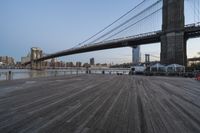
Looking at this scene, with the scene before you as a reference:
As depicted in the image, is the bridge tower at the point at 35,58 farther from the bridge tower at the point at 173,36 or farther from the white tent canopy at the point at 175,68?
the white tent canopy at the point at 175,68

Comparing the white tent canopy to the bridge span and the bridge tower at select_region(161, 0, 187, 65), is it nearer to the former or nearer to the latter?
the bridge tower at select_region(161, 0, 187, 65)

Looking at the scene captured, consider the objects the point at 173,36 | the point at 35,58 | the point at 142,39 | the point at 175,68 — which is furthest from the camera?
the point at 35,58

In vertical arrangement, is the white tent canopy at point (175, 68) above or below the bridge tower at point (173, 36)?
below

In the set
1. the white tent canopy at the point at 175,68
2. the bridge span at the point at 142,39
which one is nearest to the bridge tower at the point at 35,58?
the bridge span at the point at 142,39

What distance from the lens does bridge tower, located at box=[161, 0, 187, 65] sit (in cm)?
4081

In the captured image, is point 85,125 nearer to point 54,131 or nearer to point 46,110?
point 54,131

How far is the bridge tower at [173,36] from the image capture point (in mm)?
40812

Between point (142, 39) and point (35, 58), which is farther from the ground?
point (142, 39)

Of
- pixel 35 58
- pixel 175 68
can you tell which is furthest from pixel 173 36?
pixel 35 58

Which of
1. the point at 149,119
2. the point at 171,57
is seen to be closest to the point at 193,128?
the point at 149,119

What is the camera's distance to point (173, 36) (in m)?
41.4

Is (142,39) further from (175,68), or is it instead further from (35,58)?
(35,58)

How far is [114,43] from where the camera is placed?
49.7 meters

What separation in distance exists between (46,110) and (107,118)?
2103mm
